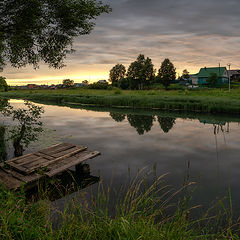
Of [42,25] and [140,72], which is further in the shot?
[140,72]

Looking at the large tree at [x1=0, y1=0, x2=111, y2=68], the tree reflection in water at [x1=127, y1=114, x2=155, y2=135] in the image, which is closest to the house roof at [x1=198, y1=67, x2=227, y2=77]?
the tree reflection in water at [x1=127, y1=114, x2=155, y2=135]

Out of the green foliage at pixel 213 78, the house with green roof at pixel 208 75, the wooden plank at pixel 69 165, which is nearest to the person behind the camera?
the wooden plank at pixel 69 165

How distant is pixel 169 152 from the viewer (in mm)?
15594

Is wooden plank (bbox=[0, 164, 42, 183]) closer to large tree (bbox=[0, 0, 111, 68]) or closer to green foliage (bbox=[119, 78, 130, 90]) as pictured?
large tree (bbox=[0, 0, 111, 68])

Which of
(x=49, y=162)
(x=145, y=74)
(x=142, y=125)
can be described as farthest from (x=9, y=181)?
(x=145, y=74)

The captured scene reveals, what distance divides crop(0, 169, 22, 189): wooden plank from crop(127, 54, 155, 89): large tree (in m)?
82.4

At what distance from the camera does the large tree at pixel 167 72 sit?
271ft

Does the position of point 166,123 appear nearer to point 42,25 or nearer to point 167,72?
point 42,25

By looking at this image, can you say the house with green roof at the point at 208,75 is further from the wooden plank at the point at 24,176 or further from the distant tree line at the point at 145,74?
the wooden plank at the point at 24,176

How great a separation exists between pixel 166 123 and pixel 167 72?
6002 cm

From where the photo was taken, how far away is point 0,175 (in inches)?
357

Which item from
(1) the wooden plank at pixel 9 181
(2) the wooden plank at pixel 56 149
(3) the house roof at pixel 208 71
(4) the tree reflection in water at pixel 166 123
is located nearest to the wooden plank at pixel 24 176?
(1) the wooden plank at pixel 9 181

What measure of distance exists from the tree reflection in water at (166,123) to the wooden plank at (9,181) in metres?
16.9

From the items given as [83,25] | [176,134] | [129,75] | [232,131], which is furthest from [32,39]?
[129,75]
